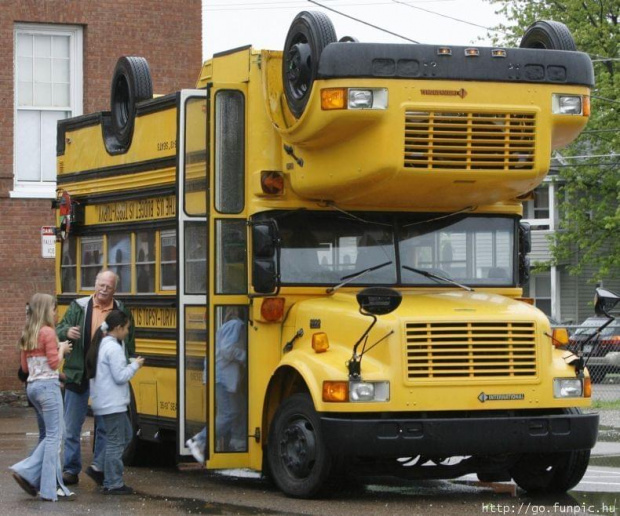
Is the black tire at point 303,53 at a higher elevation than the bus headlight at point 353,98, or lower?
higher

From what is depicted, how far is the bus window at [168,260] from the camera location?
39.2 feet

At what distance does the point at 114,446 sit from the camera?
1093cm

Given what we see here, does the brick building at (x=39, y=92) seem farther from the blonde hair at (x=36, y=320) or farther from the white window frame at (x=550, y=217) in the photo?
the white window frame at (x=550, y=217)

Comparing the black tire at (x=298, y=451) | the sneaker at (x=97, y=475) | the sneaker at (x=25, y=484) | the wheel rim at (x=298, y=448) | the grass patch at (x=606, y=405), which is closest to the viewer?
the black tire at (x=298, y=451)

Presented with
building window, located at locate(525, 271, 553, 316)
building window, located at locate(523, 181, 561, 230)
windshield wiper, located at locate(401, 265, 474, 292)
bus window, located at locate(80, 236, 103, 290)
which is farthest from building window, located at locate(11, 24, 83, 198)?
building window, located at locate(525, 271, 553, 316)

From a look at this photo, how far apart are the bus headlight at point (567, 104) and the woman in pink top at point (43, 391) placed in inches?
156

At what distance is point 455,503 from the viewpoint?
10492 millimetres

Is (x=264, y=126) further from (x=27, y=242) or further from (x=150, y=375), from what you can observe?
(x=27, y=242)

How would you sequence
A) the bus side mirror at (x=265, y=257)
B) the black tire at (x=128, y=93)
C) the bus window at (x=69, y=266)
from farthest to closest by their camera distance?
the bus window at (x=69, y=266) → the black tire at (x=128, y=93) → the bus side mirror at (x=265, y=257)

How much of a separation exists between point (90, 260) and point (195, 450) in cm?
306

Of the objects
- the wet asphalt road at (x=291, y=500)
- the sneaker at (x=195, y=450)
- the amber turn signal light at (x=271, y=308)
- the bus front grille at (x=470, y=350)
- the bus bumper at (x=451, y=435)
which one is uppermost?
the amber turn signal light at (x=271, y=308)

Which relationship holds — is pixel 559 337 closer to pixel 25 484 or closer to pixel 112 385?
pixel 112 385

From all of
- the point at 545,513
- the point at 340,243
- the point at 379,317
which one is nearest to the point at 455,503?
the point at 545,513

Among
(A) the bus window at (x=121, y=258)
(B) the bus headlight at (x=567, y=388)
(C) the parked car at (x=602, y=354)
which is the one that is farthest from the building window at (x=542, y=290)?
(B) the bus headlight at (x=567, y=388)
